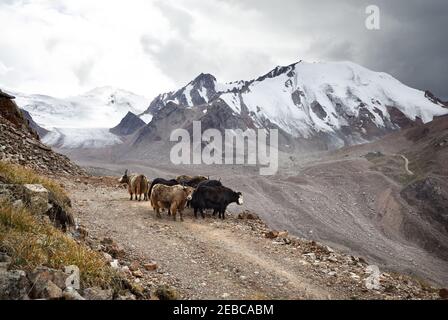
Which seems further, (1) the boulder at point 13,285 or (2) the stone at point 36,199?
(2) the stone at point 36,199

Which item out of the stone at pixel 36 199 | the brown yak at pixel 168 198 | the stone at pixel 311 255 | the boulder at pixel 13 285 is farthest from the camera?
the brown yak at pixel 168 198

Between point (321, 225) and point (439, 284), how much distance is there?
57.1 ft

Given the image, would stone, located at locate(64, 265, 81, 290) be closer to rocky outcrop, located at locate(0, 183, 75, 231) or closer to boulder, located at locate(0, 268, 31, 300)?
boulder, located at locate(0, 268, 31, 300)

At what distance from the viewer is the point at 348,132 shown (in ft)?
624

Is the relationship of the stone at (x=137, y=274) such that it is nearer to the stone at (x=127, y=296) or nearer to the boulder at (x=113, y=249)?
the boulder at (x=113, y=249)

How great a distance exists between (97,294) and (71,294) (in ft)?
1.79

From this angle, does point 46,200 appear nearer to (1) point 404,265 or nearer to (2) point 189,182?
(2) point 189,182

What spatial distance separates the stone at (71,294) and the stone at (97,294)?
10.8 inches

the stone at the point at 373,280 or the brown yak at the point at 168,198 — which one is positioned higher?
the brown yak at the point at 168,198

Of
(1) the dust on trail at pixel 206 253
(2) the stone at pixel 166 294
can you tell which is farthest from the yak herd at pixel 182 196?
(2) the stone at pixel 166 294

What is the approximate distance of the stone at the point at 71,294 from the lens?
17.4ft

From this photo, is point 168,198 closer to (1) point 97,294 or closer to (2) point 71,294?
(1) point 97,294

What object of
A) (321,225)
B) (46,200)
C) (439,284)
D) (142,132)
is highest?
(142,132)
